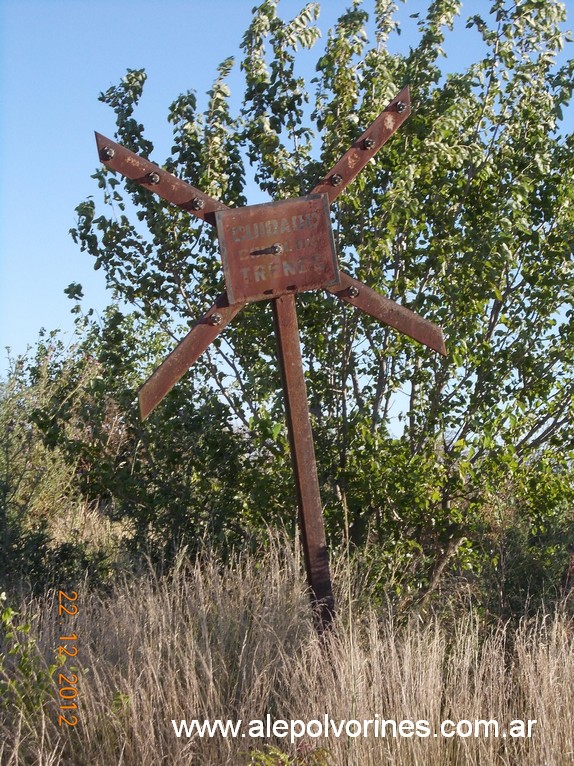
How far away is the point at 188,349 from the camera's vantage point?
516cm

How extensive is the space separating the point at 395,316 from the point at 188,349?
1.07m

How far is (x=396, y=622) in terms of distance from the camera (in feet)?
20.8

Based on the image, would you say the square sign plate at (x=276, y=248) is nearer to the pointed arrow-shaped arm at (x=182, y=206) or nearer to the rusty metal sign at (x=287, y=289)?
the rusty metal sign at (x=287, y=289)

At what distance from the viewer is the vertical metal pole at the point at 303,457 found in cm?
514

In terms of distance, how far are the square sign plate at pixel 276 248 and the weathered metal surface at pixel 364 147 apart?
0.25 metres

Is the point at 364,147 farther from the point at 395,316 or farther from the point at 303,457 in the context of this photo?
the point at 303,457

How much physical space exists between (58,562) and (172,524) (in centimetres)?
110

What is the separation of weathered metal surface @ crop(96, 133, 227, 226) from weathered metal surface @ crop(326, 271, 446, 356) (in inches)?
31.1

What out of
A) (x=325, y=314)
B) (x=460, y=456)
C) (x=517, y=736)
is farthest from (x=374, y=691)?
(x=325, y=314)

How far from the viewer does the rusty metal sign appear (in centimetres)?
512
